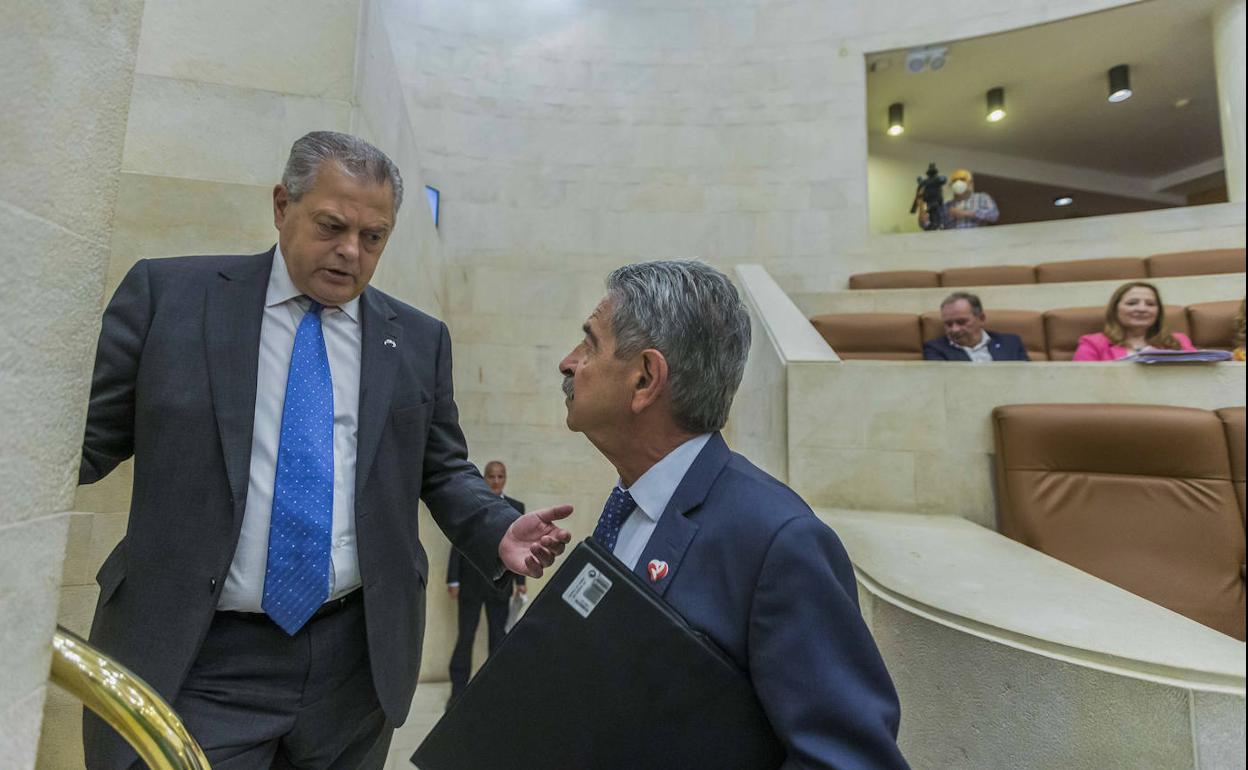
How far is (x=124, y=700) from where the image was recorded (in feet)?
1.77

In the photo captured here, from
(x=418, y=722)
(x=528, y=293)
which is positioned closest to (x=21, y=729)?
(x=418, y=722)

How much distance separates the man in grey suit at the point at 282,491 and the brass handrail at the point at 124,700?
43cm

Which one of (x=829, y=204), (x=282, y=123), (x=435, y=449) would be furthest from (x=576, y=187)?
(x=435, y=449)

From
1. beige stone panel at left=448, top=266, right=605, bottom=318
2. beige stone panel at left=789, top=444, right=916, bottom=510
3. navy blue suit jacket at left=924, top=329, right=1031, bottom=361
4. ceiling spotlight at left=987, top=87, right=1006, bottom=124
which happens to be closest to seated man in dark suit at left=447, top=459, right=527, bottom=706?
beige stone panel at left=448, top=266, right=605, bottom=318

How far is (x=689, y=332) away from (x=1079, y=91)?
327 inches

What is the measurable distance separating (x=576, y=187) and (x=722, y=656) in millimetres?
5927

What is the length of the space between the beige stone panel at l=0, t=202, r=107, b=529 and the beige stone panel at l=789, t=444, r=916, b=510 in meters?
2.49

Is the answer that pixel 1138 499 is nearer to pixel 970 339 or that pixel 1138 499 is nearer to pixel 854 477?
pixel 854 477

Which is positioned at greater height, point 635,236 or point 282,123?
point 635,236

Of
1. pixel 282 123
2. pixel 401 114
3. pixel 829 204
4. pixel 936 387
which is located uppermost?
pixel 829 204

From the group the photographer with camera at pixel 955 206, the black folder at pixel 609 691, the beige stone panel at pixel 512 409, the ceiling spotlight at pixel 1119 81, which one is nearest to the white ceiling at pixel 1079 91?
the ceiling spotlight at pixel 1119 81

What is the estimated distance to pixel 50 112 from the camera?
50 centimetres

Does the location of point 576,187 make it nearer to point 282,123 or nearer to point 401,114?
point 401,114

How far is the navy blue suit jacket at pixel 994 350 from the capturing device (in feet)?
10.7
